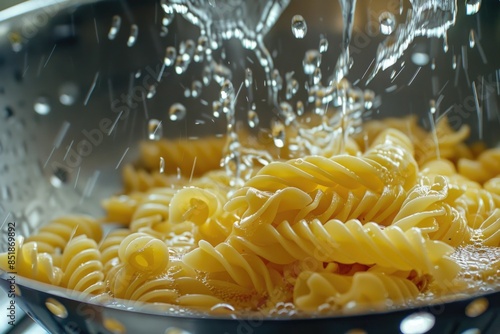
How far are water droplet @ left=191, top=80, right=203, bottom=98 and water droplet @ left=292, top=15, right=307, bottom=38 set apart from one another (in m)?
0.19

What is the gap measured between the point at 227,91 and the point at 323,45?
0.19 meters

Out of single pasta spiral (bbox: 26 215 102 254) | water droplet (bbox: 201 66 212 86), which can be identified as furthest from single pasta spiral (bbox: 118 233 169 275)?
water droplet (bbox: 201 66 212 86)

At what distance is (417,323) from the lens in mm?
529

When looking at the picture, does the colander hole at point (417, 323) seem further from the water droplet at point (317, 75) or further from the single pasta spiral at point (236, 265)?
the water droplet at point (317, 75)

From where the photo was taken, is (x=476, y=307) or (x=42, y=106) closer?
(x=476, y=307)

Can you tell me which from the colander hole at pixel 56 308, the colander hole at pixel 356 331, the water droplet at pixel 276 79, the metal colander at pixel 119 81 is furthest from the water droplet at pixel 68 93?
the colander hole at pixel 356 331

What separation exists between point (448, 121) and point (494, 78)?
13cm

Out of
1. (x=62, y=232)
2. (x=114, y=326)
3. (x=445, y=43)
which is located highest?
(x=445, y=43)

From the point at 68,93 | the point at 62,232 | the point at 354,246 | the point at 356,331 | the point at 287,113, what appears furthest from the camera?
the point at 287,113

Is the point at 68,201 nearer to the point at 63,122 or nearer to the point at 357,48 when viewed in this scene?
the point at 63,122

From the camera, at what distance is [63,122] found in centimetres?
112

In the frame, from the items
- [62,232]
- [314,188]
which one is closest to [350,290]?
[314,188]

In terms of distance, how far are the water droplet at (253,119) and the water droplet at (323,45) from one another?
0.54 feet

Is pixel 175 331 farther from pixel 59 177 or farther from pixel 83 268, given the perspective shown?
pixel 59 177
